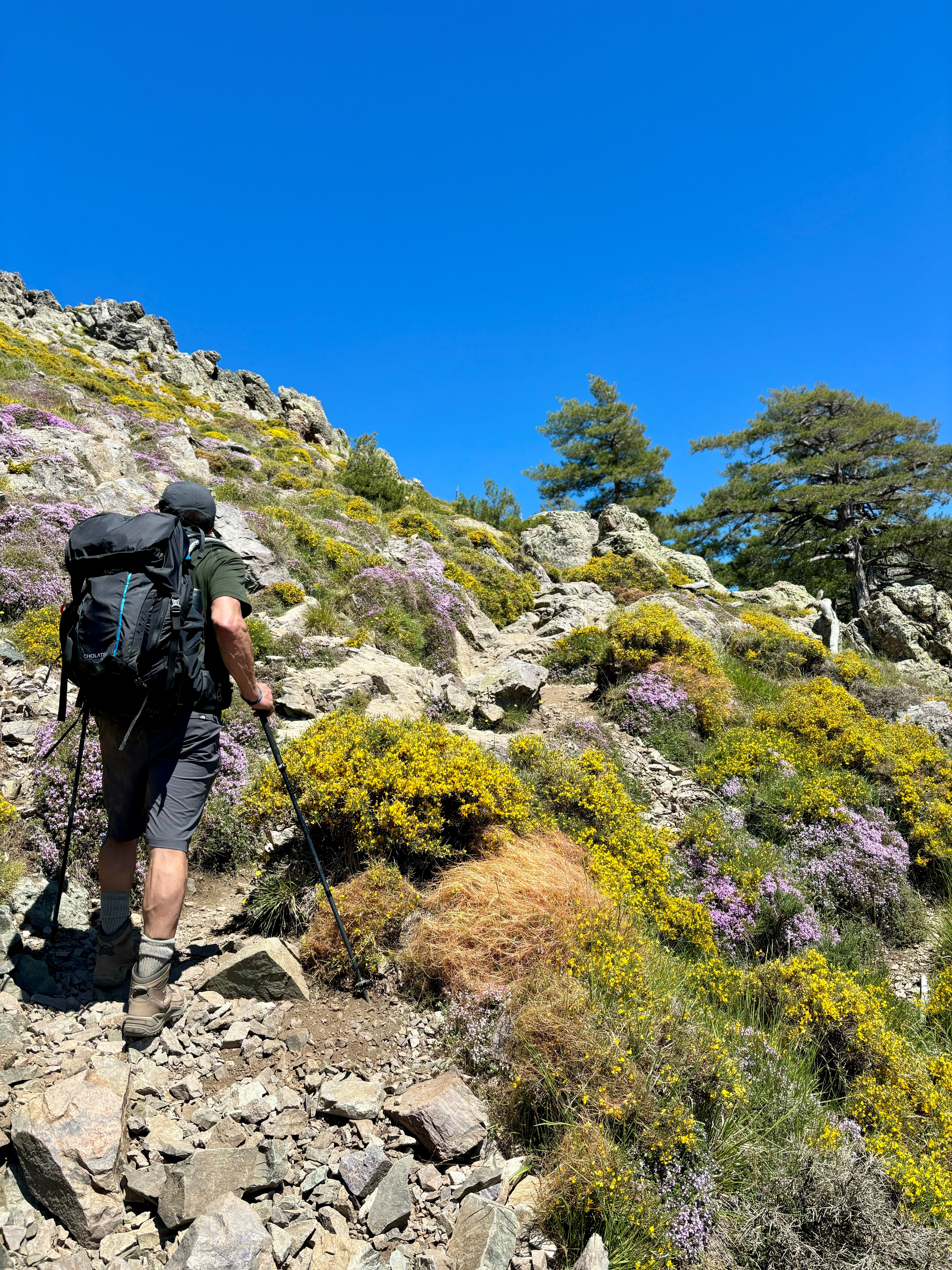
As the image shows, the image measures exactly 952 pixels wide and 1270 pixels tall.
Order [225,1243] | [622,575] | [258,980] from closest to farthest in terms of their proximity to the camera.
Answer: [225,1243] → [258,980] → [622,575]

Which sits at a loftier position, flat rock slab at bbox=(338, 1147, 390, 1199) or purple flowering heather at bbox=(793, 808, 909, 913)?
purple flowering heather at bbox=(793, 808, 909, 913)

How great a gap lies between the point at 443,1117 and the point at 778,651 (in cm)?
1178

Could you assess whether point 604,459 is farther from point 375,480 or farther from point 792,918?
point 792,918

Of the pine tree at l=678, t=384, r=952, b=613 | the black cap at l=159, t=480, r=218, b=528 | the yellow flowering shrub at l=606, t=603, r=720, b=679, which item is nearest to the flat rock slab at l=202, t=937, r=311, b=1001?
the black cap at l=159, t=480, r=218, b=528

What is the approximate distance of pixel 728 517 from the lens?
28.5 m

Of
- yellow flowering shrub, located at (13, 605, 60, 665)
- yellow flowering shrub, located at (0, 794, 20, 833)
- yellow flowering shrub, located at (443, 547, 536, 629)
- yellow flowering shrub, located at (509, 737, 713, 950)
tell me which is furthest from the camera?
yellow flowering shrub, located at (443, 547, 536, 629)

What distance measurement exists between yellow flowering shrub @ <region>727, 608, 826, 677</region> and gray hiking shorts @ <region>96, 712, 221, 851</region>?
453 inches

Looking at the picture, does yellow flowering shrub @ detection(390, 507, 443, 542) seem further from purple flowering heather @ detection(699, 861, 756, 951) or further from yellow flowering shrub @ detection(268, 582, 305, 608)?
purple flowering heather @ detection(699, 861, 756, 951)

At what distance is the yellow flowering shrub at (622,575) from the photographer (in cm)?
1822

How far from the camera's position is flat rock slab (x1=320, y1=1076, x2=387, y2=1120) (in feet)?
10.1

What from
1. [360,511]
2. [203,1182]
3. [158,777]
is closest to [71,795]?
[158,777]

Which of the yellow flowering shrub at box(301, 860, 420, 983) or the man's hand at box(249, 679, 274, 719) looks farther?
the yellow flowering shrub at box(301, 860, 420, 983)

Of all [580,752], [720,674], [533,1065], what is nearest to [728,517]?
[720,674]

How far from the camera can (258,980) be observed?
3713mm
